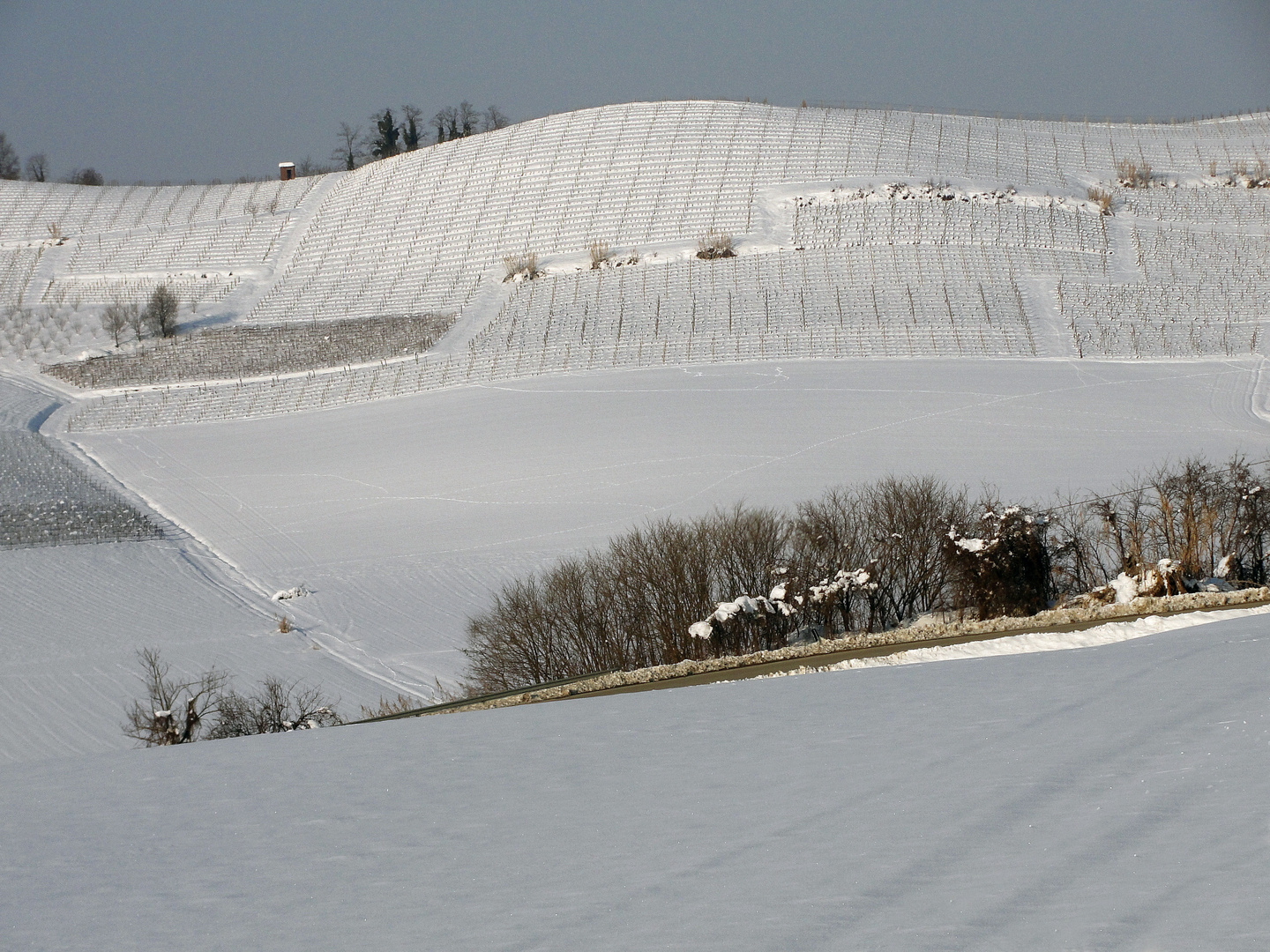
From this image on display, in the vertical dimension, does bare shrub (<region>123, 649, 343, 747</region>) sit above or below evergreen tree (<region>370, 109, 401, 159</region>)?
below

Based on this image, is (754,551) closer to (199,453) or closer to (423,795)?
(423,795)

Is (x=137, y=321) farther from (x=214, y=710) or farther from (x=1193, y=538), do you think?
(x=1193, y=538)

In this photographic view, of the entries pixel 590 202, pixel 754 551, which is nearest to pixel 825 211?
pixel 590 202

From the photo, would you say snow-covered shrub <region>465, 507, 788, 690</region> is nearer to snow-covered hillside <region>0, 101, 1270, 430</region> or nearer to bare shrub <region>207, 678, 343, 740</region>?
bare shrub <region>207, 678, 343, 740</region>

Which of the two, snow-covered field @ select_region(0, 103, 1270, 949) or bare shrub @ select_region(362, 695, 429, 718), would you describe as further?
bare shrub @ select_region(362, 695, 429, 718)

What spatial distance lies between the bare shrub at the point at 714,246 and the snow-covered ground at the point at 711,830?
47.6 metres

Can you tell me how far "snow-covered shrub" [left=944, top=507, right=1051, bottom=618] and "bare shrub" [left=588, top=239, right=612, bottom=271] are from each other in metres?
40.9

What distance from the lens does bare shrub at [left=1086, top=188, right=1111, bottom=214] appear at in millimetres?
59156

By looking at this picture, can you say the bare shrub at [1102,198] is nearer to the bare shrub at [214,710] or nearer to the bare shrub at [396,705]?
the bare shrub at [396,705]

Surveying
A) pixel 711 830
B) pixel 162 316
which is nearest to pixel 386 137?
pixel 162 316

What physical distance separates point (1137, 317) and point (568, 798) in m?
44.9

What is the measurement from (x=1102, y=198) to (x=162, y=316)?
51056 millimetres

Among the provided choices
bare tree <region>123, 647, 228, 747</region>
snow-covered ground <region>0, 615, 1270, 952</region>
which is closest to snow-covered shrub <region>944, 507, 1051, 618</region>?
snow-covered ground <region>0, 615, 1270, 952</region>

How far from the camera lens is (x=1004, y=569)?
19.2 metres
